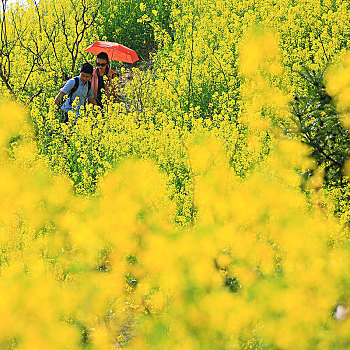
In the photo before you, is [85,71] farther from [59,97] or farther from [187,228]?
[187,228]

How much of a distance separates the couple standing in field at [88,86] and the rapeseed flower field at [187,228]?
0.24 m

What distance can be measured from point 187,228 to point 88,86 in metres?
3.25

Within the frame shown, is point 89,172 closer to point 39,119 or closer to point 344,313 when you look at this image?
point 39,119

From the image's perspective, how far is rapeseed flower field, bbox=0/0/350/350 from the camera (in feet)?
6.34

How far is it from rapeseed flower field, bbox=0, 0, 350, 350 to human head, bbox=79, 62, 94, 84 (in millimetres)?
430

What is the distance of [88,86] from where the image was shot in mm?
5688

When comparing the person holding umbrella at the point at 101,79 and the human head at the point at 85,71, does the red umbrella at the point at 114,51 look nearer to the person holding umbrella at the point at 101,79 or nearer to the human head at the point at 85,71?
the person holding umbrella at the point at 101,79

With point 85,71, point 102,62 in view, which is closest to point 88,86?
point 85,71

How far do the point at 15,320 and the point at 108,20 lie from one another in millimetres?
8326

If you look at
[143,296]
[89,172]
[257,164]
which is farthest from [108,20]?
[143,296]

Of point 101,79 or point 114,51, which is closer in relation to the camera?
point 101,79

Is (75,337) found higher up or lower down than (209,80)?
lower down

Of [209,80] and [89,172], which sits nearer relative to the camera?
[89,172]

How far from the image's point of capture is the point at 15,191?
10.6 feet
